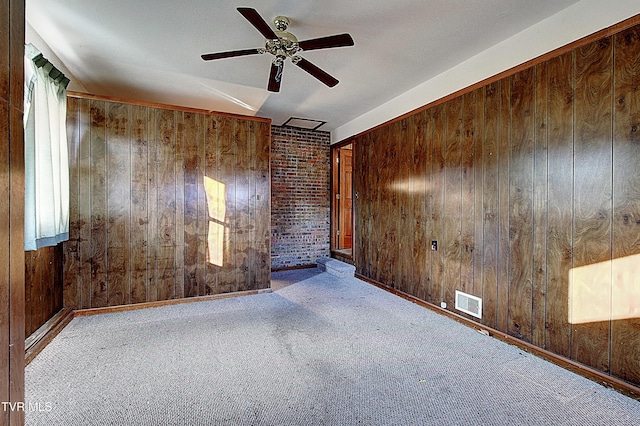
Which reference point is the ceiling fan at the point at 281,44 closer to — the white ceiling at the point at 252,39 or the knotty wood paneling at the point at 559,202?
the white ceiling at the point at 252,39

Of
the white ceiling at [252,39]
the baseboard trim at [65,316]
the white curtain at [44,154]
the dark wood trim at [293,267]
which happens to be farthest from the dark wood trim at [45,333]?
the dark wood trim at [293,267]

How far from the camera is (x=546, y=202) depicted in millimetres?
2352

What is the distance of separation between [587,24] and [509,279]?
6.33ft

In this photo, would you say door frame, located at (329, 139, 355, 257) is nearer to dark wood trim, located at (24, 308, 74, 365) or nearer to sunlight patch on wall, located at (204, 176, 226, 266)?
sunlight patch on wall, located at (204, 176, 226, 266)

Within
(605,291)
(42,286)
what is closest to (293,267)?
(42,286)

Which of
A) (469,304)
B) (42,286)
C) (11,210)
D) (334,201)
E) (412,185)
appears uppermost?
(412,185)

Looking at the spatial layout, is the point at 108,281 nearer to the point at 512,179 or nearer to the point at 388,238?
the point at 388,238

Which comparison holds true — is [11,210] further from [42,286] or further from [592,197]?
[592,197]

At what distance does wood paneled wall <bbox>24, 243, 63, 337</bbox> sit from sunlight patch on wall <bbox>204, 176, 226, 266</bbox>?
1463mm

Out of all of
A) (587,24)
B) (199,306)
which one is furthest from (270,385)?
(587,24)

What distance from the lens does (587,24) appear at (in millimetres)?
2109

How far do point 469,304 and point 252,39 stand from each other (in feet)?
10.3

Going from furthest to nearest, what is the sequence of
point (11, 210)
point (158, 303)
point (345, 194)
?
point (345, 194) → point (158, 303) → point (11, 210)

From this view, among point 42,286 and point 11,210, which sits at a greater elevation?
point 11,210
